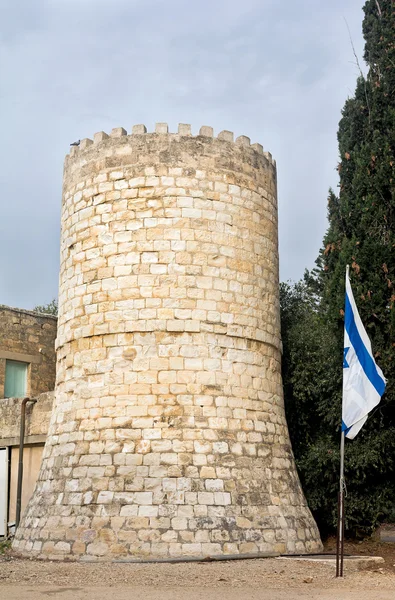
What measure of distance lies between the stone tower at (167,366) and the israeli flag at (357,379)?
92.4 inches

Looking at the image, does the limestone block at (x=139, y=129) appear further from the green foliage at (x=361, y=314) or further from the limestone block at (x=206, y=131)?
the green foliage at (x=361, y=314)

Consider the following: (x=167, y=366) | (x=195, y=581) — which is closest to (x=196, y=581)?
(x=195, y=581)

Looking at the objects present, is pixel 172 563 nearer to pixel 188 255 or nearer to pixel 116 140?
pixel 188 255

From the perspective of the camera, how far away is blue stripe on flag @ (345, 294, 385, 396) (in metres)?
10.0

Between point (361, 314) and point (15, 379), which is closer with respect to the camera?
point (361, 314)

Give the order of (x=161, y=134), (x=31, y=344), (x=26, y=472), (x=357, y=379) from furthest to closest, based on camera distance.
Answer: (x=31, y=344), (x=26, y=472), (x=161, y=134), (x=357, y=379)

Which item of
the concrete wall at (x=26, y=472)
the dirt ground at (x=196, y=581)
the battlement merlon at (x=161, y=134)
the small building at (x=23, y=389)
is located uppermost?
the battlement merlon at (x=161, y=134)

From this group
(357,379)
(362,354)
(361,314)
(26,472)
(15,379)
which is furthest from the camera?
(15,379)

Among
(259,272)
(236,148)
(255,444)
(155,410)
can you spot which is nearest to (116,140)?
(236,148)

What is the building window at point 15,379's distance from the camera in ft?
59.0

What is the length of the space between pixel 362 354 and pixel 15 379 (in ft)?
34.5

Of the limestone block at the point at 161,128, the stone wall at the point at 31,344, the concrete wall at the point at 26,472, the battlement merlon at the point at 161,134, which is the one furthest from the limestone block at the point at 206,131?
the stone wall at the point at 31,344

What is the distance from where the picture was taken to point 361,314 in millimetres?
13664

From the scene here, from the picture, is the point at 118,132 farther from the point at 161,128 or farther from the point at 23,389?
the point at 23,389
